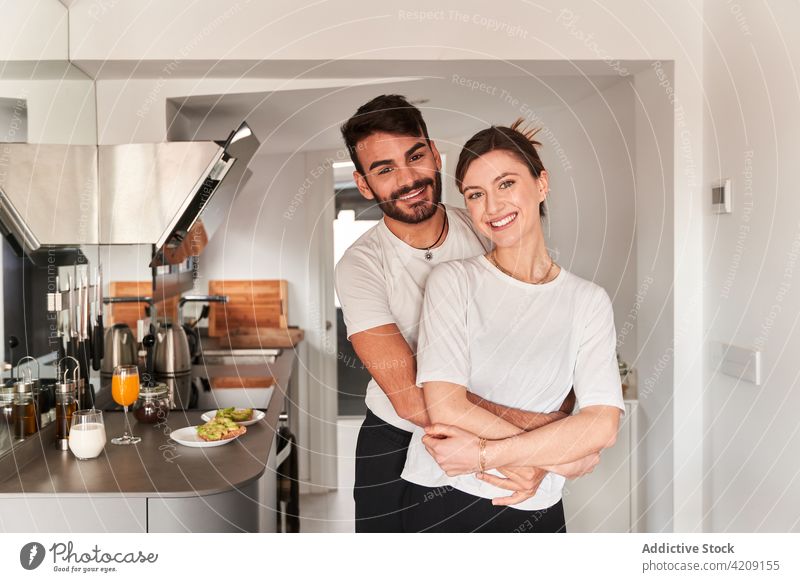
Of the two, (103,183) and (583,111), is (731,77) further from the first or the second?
(103,183)

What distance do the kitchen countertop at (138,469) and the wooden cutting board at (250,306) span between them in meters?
1.35

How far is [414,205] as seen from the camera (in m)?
1.17

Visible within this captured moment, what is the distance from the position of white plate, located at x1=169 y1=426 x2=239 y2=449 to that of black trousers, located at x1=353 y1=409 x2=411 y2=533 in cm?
31

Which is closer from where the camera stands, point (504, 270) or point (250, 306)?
point (504, 270)

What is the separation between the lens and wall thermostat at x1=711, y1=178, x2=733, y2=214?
1.54 metres

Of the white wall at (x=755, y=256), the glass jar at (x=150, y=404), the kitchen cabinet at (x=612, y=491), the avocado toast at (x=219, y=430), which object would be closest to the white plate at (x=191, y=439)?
the avocado toast at (x=219, y=430)

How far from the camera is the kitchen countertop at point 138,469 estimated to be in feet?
4.08

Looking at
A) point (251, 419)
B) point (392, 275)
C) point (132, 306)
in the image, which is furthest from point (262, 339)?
point (392, 275)

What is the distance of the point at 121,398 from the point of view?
1536 mm

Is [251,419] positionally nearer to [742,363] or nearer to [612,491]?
[612,491]

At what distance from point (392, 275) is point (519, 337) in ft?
0.70

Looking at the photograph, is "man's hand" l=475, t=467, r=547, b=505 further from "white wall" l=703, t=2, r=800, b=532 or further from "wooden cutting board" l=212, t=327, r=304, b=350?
"wooden cutting board" l=212, t=327, r=304, b=350
